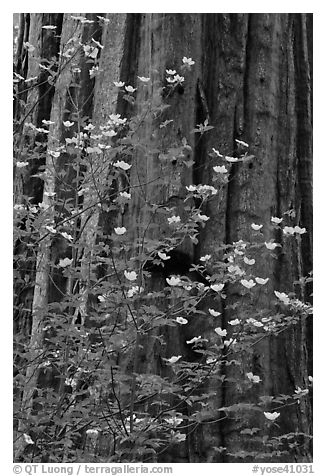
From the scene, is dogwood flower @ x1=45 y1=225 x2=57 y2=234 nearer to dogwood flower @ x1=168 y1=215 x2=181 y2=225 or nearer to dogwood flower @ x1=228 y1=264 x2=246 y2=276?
dogwood flower @ x1=168 y1=215 x2=181 y2=225

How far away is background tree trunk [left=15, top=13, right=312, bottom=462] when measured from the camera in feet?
8.21

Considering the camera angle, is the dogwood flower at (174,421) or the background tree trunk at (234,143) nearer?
the dogwood flower at (174,421)

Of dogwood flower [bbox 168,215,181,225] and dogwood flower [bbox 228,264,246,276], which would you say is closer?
dogwood flower [bbox 228,264,246,276]

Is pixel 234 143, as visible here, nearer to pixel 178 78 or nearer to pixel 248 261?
pixel 178 78

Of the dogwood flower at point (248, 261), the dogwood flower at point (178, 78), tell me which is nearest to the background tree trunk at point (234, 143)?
the dogwood flower at point (178, 78)

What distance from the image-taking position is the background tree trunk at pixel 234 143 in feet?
8.21

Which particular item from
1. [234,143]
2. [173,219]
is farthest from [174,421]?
[234,143]

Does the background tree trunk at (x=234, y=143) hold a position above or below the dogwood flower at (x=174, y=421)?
above

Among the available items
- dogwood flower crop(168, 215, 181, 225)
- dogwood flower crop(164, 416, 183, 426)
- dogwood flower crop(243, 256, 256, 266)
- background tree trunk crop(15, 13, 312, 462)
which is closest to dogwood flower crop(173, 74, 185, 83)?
background tree trunk crop(15, 13, 312, 462)

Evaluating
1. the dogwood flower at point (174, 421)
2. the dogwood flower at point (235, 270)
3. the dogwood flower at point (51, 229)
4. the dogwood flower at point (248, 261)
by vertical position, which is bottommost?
the dogwood flower at point (174, 421)

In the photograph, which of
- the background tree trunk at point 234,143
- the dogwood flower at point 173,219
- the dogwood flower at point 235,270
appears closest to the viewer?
the dogwood flower at point 235,270

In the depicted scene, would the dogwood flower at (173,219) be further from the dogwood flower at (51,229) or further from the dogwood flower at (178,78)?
the dogwood flower at (178,78)

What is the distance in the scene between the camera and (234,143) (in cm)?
266
